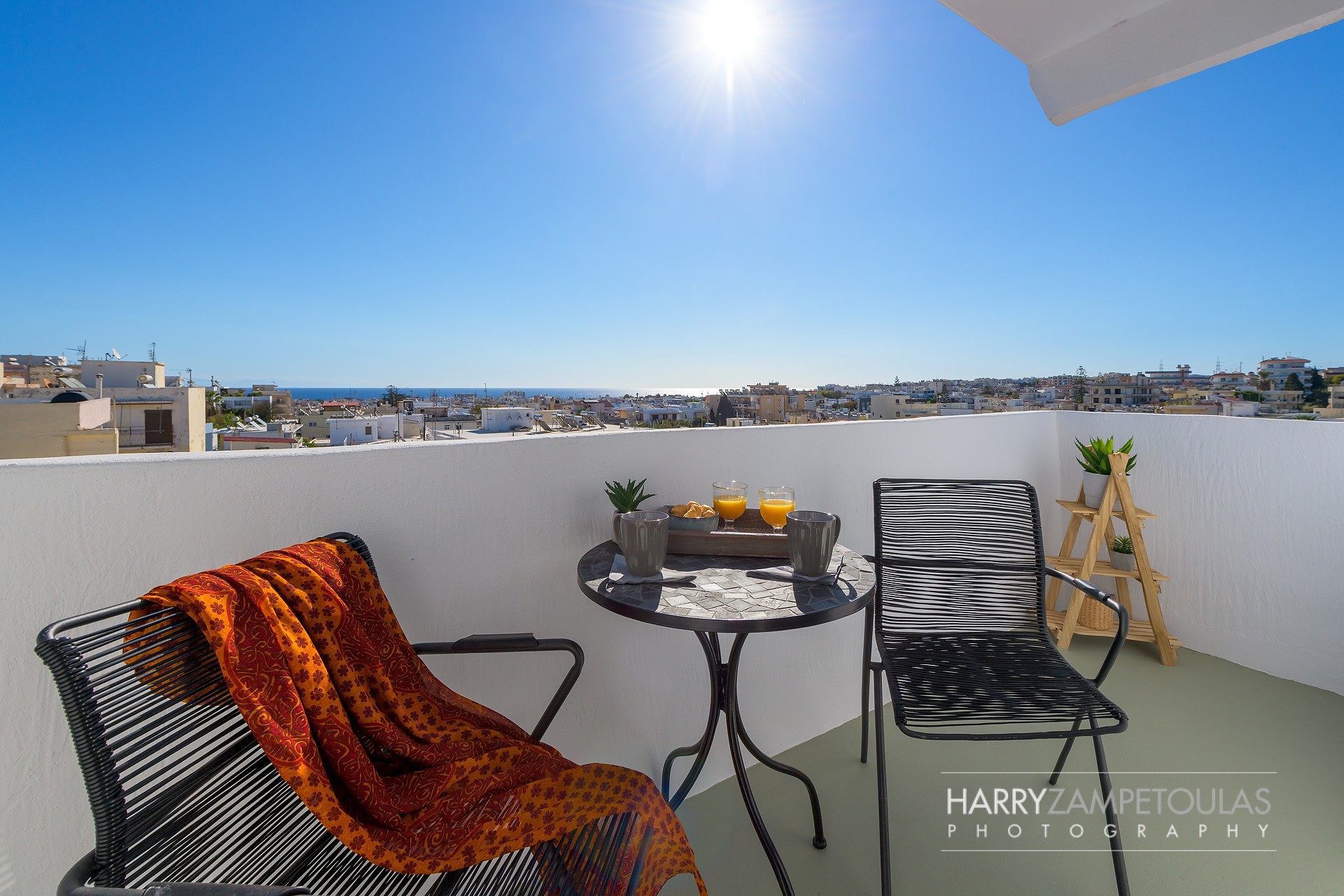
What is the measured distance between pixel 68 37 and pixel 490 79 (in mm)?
5041

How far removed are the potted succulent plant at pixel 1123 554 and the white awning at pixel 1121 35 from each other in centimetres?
192

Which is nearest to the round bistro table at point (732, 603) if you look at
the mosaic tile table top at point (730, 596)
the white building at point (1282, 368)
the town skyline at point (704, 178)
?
the mosaic tile table top at point (730, 596)

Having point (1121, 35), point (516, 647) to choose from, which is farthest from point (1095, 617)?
point (516, 647)

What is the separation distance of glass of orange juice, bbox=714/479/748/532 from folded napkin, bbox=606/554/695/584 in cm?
30

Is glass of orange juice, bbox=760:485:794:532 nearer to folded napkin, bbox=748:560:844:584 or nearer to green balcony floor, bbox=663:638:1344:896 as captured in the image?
folded napkin, bbox=748:560:844:584

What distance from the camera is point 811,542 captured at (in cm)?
121

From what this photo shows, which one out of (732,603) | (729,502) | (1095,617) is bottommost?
(1095,617)

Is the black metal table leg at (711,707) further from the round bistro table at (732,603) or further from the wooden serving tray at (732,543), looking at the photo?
the wooden serving tray at (732,543)

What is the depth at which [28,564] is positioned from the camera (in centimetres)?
96

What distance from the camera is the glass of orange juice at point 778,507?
4.80 ft

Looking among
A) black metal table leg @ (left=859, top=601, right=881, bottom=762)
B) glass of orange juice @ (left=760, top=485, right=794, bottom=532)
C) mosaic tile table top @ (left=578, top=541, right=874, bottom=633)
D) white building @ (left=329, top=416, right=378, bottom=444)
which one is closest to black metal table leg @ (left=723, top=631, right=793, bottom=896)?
mosaic tile table top @ (left=578, top=541, right=874, bottom=633)

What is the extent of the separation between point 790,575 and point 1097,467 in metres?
2.25

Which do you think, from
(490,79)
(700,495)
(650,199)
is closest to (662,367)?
(650,199)

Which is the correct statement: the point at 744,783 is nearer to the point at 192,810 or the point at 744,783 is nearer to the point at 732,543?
the point at 732,543
